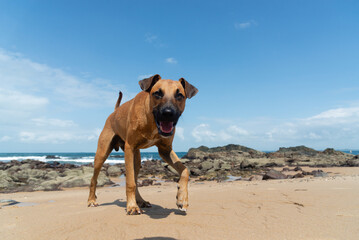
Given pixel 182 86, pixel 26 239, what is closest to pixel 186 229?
pixel 26 239

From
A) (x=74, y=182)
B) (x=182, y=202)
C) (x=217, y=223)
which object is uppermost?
(x=182, y=202)

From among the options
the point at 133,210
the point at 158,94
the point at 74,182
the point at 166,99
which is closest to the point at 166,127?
the point at 166,99

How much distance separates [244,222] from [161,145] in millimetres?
1822

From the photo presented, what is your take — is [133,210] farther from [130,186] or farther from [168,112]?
[168,112]

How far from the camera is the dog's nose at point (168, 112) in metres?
Result: 3.23

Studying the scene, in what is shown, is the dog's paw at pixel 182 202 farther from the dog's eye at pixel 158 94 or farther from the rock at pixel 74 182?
the rock at pixel 74 182

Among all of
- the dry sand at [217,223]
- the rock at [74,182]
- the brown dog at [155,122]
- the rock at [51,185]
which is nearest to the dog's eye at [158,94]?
the brown dog at [155,122]

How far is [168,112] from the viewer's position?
3.23m

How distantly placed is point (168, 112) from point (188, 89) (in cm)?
76

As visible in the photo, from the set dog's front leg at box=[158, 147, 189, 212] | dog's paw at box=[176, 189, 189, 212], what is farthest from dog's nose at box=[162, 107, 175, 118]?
dog's paw at box=[176, 189, 189, 212]

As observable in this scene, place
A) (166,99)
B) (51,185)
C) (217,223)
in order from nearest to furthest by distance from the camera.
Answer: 1. (217,223)
2. (166,99)
3. (51,185)

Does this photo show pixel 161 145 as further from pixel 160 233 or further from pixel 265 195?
pixel 265 195

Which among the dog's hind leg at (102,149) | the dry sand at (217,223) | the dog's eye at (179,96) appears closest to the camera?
the dry sand at (217,223)

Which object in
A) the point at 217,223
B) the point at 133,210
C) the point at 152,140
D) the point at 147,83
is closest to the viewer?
the point at 217,223
